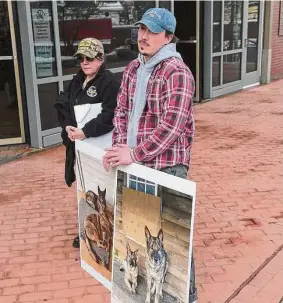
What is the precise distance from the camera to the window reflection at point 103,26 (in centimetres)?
733

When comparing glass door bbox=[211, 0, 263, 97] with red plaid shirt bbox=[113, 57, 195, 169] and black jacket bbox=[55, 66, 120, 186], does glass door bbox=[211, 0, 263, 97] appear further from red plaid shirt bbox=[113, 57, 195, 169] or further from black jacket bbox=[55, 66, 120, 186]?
red plaid shirt bbox=[113, 57, 195, 169]

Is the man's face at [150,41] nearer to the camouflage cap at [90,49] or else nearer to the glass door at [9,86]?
the camouflage cap at [90,49]

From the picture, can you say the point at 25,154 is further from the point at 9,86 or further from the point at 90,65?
the point at 90,65

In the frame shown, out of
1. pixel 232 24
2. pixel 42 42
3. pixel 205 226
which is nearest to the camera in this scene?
pixel 205 226

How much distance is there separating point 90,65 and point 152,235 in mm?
1592

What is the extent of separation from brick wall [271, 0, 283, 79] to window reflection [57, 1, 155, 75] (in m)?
5.21

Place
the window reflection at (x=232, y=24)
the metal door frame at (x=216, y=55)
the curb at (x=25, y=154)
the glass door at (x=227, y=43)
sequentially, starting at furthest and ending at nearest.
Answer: the window reflection at (x=232, y=24) < the glass door at (x=227, y=43) < the metal door frame at (x=216, y=55) < the curb at (x=25, y=154)

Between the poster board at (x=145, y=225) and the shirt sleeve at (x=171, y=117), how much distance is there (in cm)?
11

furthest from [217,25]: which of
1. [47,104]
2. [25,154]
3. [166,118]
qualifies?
[166,118]

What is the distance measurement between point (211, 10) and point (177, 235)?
8836mm

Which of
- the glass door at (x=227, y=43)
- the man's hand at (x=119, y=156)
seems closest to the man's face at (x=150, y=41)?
the man's hand at (x=119, y=156)

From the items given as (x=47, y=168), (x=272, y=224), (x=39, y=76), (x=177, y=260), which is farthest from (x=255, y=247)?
(x=39, y=76)

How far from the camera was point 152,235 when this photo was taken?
95.0 inches

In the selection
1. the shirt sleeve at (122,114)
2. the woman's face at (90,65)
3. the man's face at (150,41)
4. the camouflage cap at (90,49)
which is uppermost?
the man's face at (150,41)
